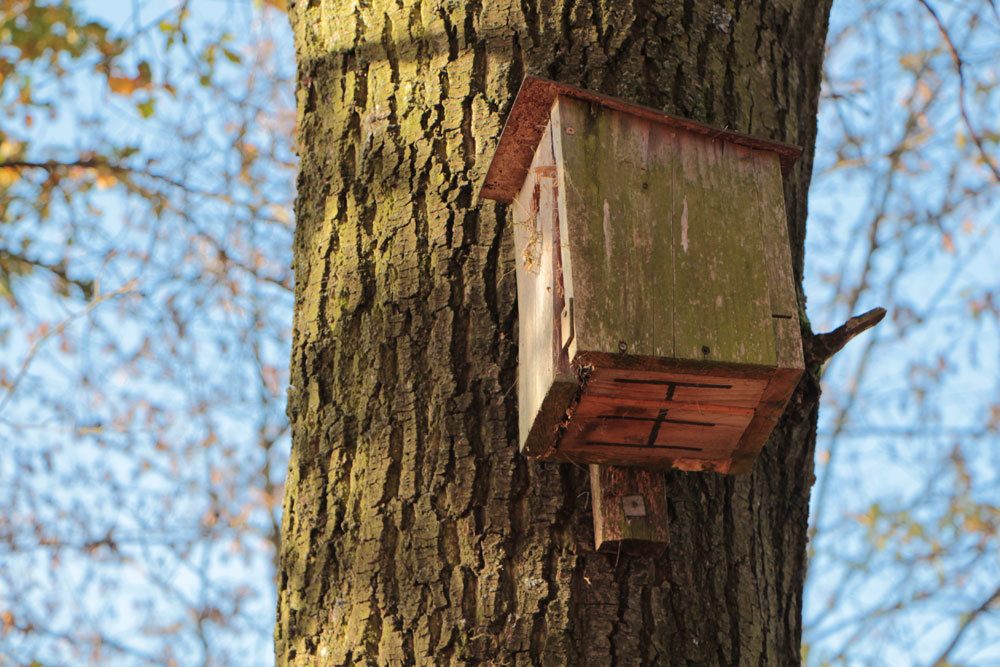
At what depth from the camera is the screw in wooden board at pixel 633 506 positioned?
1.50 m

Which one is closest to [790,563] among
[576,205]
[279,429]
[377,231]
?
[576,205]

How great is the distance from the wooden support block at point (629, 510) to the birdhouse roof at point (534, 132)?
1.66 feet

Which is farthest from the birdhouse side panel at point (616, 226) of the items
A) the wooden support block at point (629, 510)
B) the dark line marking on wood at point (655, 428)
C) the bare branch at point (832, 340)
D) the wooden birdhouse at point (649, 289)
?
the bare branch at point (832, 340)

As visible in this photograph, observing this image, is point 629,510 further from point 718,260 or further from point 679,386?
point 718,260

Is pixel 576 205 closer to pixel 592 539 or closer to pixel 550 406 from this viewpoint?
pixel 550 406

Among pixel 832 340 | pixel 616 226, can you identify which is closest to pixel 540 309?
pixel 616 226

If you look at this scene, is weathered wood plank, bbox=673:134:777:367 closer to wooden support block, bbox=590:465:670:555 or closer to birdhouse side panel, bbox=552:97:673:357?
birdhouse side panel, bbox=552:97:673:357

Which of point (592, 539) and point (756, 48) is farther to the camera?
point (756, 48)

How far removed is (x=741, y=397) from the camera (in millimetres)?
1439

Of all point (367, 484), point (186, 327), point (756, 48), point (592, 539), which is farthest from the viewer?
point (186, 327)

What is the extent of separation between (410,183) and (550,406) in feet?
2.00

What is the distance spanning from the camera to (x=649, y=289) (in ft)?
4.60

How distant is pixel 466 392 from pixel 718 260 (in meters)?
Result: 0.46

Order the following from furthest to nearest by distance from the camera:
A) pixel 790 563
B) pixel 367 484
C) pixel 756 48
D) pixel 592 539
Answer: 1. pixel 756 48
2. pixel 790 563
3. pixel 367 484
4. pixel 592 539
